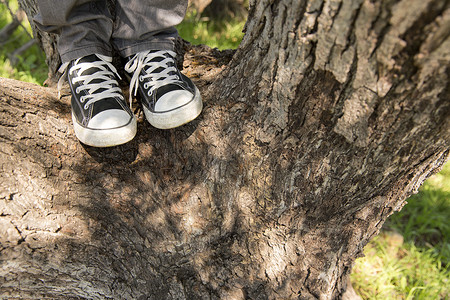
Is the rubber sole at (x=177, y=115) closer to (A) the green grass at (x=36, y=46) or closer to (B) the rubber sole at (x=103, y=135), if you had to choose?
(B) the rubber sole at (x=103, y=135)

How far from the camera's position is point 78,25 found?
152 cm

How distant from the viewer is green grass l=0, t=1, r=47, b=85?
349 cm

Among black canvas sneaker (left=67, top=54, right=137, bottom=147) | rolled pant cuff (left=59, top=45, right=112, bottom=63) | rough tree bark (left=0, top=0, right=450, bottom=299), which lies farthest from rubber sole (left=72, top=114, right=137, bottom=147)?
rolled pant cuff (left=59, top=45, right=112, bottom=63)

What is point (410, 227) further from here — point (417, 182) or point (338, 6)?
point (338, 6)

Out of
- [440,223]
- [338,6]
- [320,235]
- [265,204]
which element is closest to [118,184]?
[265,204]

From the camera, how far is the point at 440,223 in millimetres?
2859

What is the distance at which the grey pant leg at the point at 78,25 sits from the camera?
4.75 ft

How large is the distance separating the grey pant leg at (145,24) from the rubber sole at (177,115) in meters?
0.39

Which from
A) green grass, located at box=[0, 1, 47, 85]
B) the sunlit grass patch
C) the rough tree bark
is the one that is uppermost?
the rough tree bark

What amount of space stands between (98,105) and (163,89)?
297 millimetres

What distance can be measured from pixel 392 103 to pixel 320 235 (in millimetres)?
788

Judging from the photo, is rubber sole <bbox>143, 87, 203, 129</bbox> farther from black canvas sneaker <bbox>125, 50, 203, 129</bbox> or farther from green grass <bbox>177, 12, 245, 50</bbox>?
green grass <bbox>177, 12, 245, 50</bbox>

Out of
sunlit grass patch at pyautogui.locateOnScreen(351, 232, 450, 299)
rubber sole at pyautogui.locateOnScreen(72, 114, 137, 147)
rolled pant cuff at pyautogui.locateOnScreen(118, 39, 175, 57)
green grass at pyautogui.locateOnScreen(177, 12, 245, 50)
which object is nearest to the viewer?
rubber sole at pyautogui.locateOnScreen(72, 114, 137, 147)

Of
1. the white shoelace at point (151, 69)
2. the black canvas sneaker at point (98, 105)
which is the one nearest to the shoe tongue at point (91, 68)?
the black canvas sneaker at point (98, 105)
